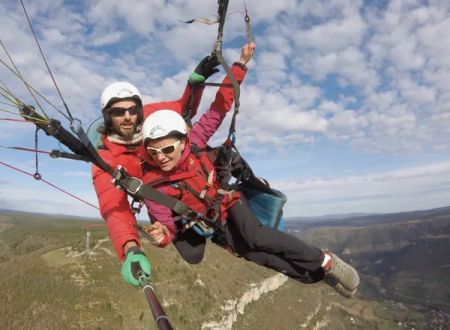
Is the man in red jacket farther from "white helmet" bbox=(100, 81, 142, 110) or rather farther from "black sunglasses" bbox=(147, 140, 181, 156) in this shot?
"black sunglasses" bbox=(147, 140, 181, 156)

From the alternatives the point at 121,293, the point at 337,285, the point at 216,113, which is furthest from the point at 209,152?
the point at 121,293

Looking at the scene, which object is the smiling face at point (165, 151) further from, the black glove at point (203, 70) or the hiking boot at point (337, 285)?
the hiking boot at point (337, 285)

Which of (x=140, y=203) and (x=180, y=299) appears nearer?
(x=140, y=203)

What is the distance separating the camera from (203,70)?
724 cm

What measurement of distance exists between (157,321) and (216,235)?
15.4 ft

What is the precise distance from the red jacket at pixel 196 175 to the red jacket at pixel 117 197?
28 cm

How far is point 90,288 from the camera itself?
10888 cm

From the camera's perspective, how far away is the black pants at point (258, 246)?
7605 millimetres

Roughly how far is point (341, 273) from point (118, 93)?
19.4 feet

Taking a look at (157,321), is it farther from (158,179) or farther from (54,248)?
(54,248)

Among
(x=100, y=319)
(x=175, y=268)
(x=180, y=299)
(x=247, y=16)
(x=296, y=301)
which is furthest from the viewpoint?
(x=296, y=301)

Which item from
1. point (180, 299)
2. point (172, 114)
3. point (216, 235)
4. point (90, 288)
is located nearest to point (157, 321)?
point (172, 114)

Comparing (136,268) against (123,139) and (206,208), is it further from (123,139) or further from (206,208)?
(123,139)

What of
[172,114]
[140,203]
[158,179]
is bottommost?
[140,203]
